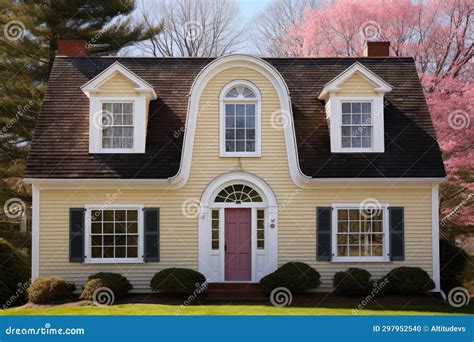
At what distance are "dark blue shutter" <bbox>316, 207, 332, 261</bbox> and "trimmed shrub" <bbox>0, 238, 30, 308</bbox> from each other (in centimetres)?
832

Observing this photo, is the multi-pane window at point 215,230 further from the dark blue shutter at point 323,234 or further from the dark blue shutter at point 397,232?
the dark blue shutter at point 397,232

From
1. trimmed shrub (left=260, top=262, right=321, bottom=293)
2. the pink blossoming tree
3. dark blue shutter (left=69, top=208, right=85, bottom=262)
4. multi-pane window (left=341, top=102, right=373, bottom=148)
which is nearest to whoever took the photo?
trimmed shrub (left=260, top=262, right=321, bottom=293)

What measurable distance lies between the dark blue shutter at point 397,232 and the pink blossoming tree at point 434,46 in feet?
15.6

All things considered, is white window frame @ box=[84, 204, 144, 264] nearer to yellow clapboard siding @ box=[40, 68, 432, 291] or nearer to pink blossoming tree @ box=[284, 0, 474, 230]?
yellow clapboard siding @ box=[40, 68, 432, 291]

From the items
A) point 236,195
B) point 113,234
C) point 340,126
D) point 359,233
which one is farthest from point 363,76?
point 113,234

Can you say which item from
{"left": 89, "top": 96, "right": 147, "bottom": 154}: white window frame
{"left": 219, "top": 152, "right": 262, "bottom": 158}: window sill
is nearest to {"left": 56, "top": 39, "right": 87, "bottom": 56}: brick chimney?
{"left": 89, "top": 96, "right": 147, "bottom": 154}: white window frame

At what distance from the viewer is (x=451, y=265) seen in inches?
785

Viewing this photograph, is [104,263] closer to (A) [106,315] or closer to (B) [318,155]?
(A) [106,315]

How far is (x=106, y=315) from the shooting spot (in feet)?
48.2

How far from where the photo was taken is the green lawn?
15519 millimetres

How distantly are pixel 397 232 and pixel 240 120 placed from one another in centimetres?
539

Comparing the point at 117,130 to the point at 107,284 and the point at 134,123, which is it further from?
the point at 107,284

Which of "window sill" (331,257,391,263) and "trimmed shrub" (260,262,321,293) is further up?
"window sill" (331,257,391,263)

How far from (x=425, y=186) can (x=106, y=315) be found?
31.5 feet
